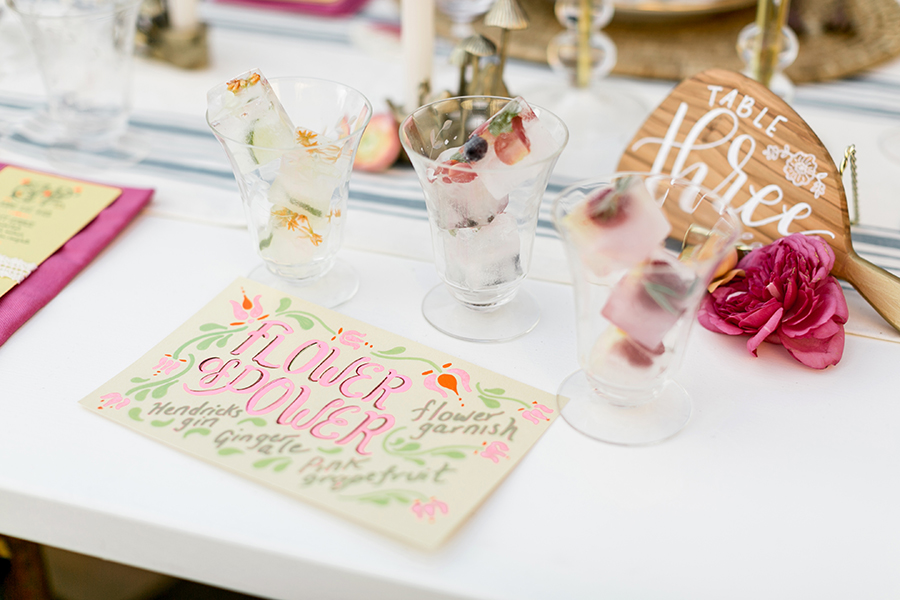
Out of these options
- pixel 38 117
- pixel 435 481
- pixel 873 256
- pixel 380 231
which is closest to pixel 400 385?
pixel 435 481

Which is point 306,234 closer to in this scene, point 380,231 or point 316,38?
point 380,231

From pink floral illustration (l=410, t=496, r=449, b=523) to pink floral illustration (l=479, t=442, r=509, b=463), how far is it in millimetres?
55

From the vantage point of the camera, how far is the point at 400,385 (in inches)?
22.4

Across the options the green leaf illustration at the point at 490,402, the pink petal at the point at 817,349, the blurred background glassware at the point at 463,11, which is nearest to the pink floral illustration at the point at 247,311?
the green leaf illustration at the point at 490,402

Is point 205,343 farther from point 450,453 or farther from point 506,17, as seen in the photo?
point 506,17

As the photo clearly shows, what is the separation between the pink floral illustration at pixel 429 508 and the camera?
1.51 feet

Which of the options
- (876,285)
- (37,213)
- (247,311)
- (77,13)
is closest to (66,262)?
(37,213)

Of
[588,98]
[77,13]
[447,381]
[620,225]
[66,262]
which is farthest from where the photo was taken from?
[588,98]

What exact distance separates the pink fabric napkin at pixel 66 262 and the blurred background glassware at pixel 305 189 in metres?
0.16

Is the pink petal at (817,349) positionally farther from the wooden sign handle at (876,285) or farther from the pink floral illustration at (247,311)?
the pink floral illustration at (247,311)

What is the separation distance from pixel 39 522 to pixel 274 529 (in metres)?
0.17

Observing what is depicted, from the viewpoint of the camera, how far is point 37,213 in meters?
0.73

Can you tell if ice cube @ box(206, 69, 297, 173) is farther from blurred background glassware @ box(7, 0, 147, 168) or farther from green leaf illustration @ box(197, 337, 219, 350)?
blurred background glassware @ box(7, 0, 147, 168)

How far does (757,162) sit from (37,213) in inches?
28.2
